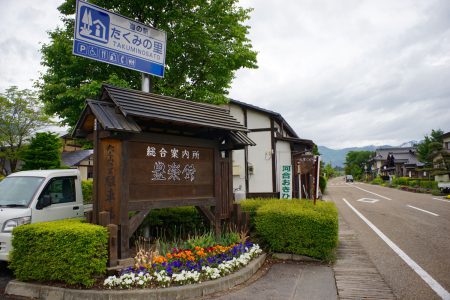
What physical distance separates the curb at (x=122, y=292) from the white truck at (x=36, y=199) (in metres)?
1.39

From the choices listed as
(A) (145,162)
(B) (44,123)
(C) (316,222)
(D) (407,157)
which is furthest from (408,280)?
(D) (407,157)

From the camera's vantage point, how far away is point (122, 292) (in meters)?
4.67

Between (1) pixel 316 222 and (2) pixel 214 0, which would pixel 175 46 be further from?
(1) pixel 316 222

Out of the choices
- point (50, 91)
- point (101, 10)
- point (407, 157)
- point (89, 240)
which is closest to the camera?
point (89, 240)

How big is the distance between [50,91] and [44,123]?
17206mm

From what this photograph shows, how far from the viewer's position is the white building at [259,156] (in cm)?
1712

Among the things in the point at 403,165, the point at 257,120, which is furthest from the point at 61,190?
the point at 403,165

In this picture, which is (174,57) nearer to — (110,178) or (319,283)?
(110,178)

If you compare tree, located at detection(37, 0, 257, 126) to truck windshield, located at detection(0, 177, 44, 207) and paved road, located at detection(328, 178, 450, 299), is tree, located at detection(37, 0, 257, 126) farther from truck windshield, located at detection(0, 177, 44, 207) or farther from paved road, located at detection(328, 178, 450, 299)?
paved road, located at detection(328, 178, 450, 299)

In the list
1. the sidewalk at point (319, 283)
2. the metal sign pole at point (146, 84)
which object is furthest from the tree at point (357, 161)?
the metal sign pole at point (146, 84)

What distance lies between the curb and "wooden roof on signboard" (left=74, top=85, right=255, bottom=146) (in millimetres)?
2691

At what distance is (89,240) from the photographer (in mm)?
5000

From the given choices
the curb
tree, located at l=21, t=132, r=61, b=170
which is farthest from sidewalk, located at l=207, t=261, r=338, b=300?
tree, located at l=21, t=132, r=61, b=170

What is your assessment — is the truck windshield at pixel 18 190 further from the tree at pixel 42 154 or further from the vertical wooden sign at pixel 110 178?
the tree at pixel 42 154
